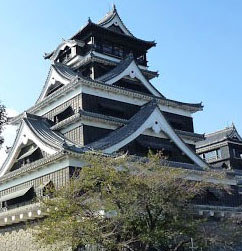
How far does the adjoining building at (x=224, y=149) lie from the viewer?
1348 inches

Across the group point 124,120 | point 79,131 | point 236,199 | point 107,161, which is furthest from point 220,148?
point 107,161

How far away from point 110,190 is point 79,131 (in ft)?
26.1

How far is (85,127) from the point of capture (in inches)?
793

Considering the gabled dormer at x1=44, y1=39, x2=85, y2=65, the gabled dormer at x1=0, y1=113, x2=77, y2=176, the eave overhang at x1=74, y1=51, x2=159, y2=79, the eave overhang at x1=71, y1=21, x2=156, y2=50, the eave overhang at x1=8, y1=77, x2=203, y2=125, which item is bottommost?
the gabled dormer at x1=0, y1=113, x2=77, y2=176

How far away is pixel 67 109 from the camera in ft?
71.5

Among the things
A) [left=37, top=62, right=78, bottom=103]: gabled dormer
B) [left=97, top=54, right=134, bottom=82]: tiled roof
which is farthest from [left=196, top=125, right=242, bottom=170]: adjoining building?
[left=37, top=62, right=78, bottom=103]: gabled dormer

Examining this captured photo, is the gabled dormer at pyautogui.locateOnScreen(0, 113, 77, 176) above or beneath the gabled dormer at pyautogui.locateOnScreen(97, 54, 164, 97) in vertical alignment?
beneath

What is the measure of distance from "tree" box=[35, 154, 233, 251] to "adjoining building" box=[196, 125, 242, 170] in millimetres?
21927

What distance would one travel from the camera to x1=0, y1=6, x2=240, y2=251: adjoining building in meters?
18.7

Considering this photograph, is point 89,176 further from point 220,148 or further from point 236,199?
point 220,148

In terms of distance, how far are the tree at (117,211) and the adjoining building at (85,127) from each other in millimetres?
4156

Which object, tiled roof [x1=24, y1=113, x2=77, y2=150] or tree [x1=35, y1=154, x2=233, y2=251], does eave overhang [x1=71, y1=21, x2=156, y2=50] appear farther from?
tree [x1=35, y1=154, x2=233, y2=251]

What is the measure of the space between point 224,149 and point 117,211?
77.3ft

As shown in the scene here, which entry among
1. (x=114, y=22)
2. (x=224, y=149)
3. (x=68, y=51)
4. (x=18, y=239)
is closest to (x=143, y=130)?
(x=18, y=239)
